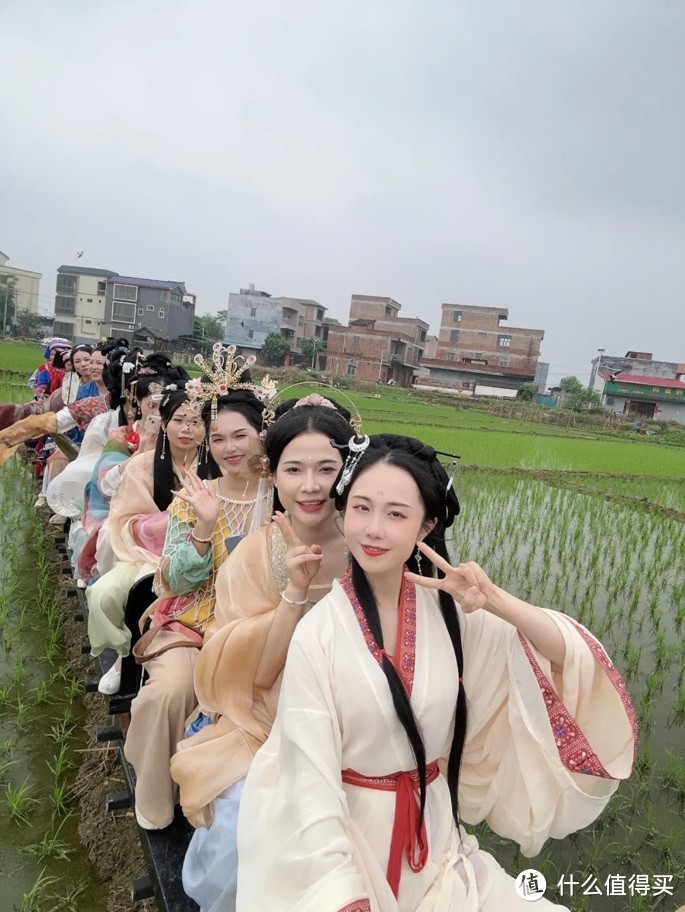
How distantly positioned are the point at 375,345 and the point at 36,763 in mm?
39538

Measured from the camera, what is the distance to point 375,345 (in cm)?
4125

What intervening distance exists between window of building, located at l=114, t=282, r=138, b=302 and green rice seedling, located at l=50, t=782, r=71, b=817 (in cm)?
4136

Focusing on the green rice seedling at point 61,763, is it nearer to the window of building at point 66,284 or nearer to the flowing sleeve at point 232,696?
the flowing sleeve at point 232,696

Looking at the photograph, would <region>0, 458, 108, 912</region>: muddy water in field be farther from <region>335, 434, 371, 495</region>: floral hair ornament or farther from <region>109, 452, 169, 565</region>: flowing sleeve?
<region>335, 434, 371, 495</region>: floral hair ornament

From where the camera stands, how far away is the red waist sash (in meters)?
1.49

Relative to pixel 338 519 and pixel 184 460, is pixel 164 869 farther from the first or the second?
pixel 184 460

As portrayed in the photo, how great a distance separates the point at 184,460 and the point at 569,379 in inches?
1758

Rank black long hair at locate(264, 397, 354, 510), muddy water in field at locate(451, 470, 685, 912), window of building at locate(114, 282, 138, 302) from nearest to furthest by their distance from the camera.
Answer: black long hair at locate(264, 397, 354, 510), muddy water in field at locate(451, 470, 685, 912), window of building at locate(114, 282, 138, 302)

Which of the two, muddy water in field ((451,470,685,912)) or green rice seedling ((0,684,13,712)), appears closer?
muddy water in field ((451,470,685,912))

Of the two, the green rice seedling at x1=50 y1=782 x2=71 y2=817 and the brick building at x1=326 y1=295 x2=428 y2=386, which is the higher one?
the brick building at x1=326 y1=295 x2=428 y2=386

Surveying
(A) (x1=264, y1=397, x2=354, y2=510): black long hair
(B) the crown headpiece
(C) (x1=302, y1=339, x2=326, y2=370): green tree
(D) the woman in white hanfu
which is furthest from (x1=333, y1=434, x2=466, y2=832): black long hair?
(C) (x1=302, y1=339, x2=326, y2=370): green tree

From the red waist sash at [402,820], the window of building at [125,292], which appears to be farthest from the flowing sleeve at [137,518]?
the window of building at [125,292]

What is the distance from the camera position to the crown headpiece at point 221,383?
2.73 m

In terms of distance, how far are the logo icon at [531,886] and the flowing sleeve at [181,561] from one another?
147 cm
